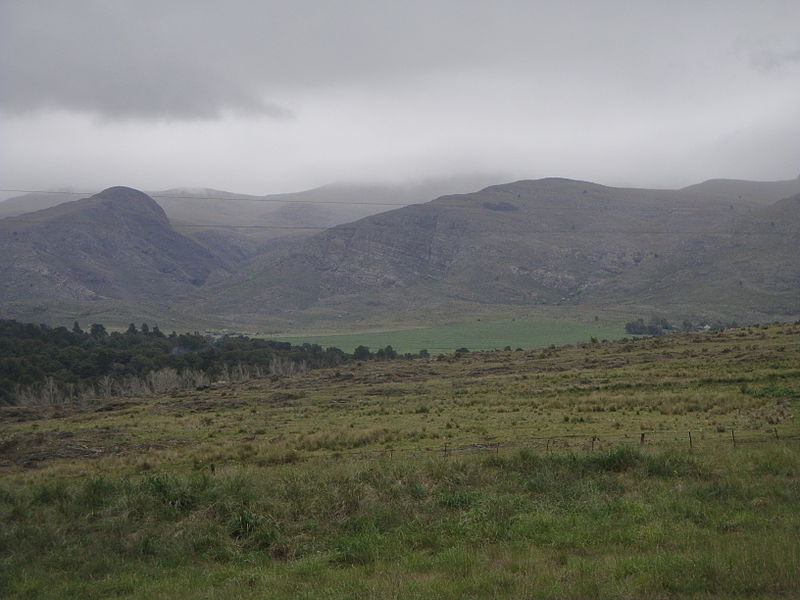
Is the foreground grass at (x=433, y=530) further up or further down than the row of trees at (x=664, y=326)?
further up

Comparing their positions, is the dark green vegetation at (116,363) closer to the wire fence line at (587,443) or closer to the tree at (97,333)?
the tree at (97,333)

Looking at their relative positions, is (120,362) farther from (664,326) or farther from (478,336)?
(664,326)

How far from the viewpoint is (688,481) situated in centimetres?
1570

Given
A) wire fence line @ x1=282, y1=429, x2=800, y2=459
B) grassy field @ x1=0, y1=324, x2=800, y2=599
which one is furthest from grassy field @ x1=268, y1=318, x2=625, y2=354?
wire fence line @ x1=282, y1=429, x2=800, y2=459

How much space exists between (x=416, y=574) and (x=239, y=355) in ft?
312

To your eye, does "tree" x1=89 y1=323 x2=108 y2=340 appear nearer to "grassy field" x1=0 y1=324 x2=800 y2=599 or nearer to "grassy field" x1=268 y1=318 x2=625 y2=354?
"grassy field" x1=268 y1=318 x2=625 y2=354

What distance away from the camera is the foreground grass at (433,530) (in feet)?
34.3

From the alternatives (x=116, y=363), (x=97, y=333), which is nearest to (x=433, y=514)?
(x=116, y=363)

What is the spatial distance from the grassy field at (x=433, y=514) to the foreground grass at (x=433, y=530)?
0.05 m

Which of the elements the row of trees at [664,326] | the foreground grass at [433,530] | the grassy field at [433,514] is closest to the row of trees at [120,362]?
the grassy field at [433,514]

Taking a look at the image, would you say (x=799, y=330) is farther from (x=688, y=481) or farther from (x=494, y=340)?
(x=494, y=340)

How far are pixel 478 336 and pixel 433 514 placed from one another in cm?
14869

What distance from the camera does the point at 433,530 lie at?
539 inches

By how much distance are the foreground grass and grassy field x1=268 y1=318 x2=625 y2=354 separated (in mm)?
117787
